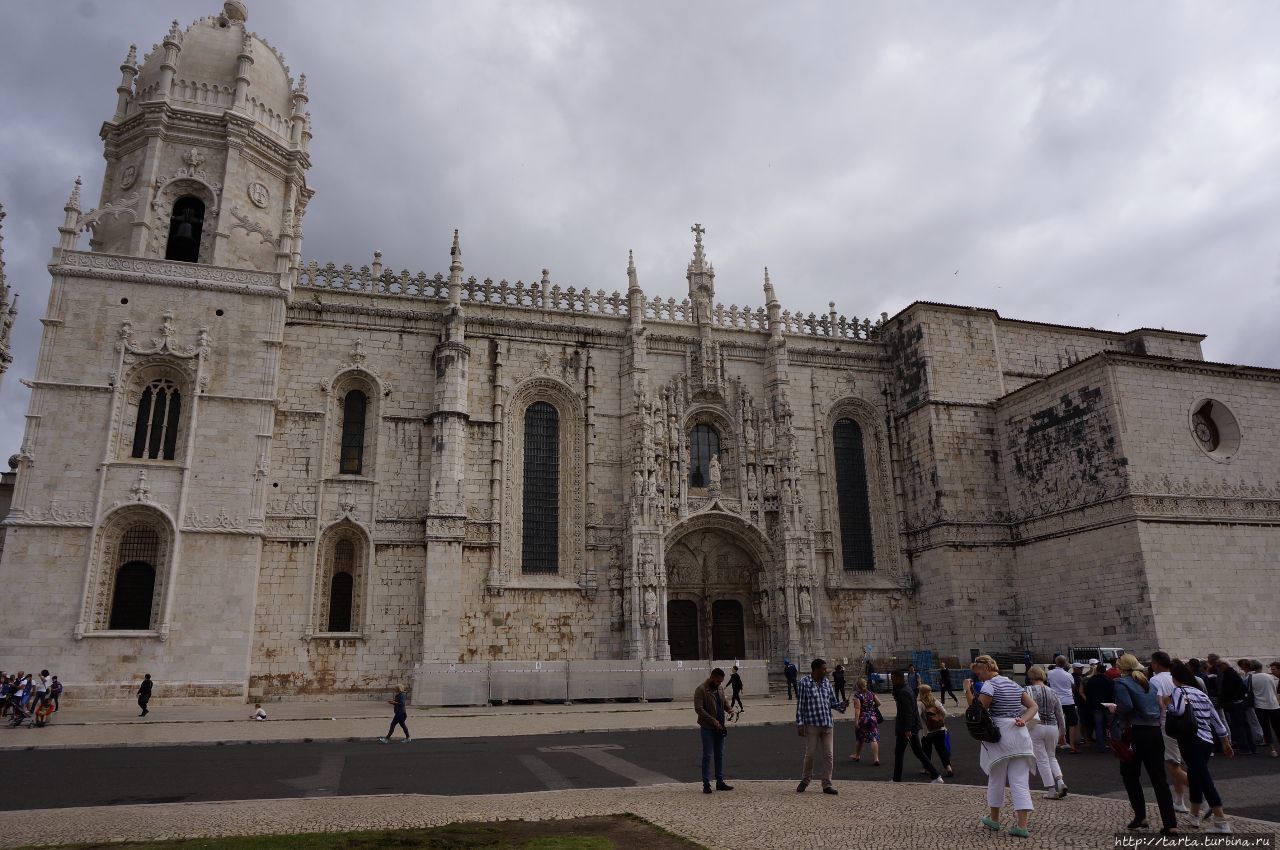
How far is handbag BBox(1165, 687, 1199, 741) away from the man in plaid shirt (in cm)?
352

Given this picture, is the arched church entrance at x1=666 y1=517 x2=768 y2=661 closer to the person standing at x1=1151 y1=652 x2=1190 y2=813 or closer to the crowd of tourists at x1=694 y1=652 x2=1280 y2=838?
the crowd of tourists at x1=694 y1=652 x2=1280 y2=838

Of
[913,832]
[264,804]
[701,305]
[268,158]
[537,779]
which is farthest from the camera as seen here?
[701,305]

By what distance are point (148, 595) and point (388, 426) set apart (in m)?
8.49

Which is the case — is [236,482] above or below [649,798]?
above

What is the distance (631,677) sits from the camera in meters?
24.7

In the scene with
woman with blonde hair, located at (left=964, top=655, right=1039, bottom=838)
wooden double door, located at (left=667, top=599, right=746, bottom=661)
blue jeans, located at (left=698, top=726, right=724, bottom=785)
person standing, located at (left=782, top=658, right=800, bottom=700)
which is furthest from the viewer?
wooden double door, located at (left=667, top=599, right=746, bottom=661)

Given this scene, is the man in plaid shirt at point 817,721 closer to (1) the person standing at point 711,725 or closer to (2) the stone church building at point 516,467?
(1) the person standing at point 711,725

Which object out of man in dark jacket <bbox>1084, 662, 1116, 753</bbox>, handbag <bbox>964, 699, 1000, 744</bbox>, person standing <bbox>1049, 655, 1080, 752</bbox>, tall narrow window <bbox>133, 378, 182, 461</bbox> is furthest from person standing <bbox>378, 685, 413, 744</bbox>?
tall narrow window <bbox>133, 378, 182, 461</bbox>

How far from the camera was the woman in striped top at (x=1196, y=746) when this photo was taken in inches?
303

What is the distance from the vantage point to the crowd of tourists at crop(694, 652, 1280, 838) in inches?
306

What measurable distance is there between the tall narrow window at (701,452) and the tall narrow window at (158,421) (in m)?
17.2

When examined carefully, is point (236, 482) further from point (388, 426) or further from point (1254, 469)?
point (1254, 469)

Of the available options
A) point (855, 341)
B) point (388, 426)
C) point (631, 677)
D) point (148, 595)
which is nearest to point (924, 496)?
point (855, 341)

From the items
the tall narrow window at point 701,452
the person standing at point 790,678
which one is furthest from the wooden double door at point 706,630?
the tall narrow window at point 701,452
